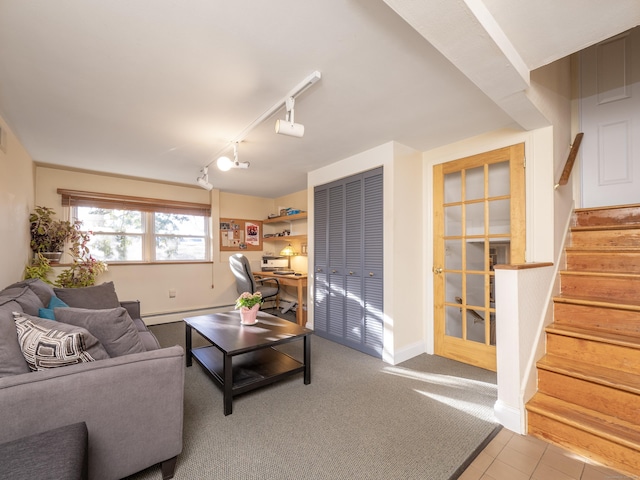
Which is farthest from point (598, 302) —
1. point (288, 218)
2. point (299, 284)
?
point (288, 218)

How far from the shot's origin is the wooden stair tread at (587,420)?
57.8 inches

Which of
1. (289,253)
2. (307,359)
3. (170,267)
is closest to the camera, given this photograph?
(307,359)

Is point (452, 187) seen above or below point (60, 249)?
above

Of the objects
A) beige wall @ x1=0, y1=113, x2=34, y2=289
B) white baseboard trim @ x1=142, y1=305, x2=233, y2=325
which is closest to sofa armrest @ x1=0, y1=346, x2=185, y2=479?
beige wall @ x1=0, y1=113, x2=34, y2=289

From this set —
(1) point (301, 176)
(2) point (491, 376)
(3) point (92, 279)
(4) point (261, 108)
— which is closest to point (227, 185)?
(1) point (301, 176)

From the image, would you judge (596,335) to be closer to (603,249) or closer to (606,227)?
(603,249)

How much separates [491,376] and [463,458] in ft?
3.85

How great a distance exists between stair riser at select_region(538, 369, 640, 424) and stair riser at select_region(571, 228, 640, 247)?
125 centimetres

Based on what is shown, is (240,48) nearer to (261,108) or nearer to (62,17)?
(261,108)

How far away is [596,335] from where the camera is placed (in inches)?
72.1

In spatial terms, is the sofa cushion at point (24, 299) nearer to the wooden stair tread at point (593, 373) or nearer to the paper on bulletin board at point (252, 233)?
the wooden stair tread at point (593, 373)

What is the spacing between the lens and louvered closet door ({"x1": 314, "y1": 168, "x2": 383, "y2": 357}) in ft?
9.87

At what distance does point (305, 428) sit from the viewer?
70.9 inches

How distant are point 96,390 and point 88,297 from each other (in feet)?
6.04
